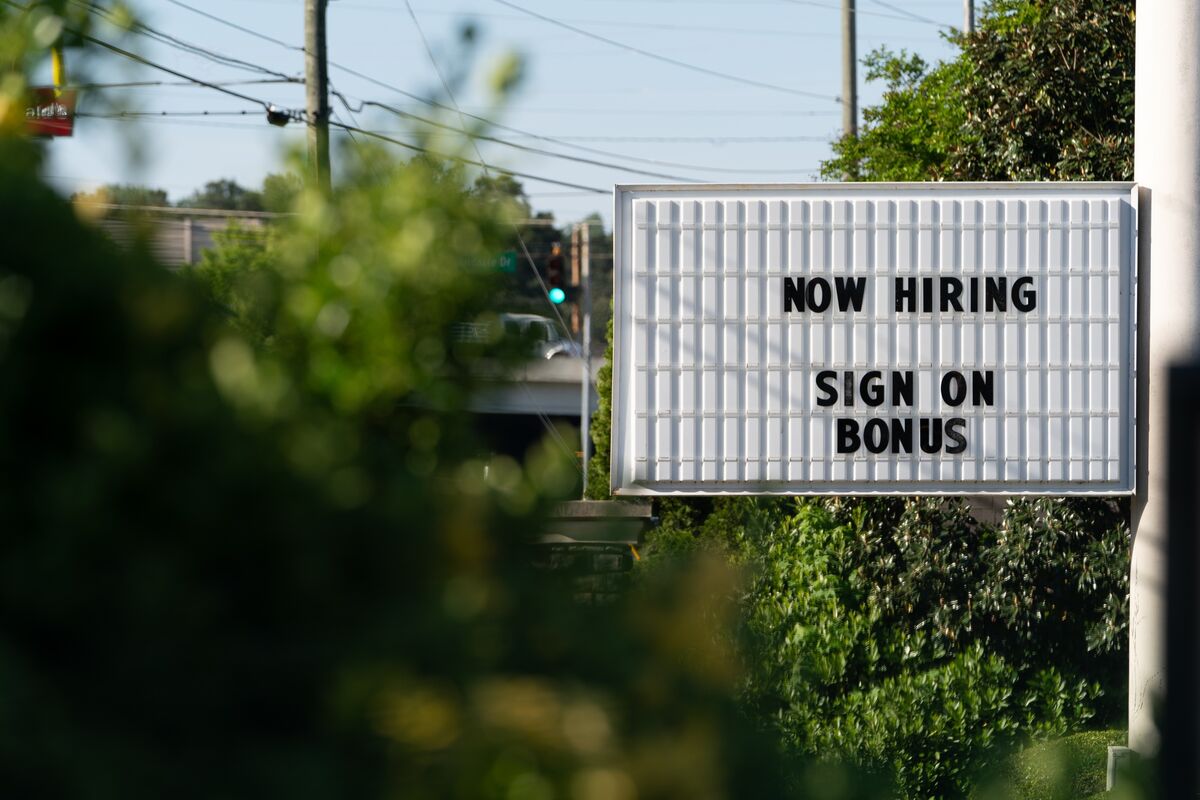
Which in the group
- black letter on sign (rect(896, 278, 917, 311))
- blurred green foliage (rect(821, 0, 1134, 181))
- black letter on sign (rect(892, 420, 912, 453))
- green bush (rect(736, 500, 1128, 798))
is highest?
blurred green foliage (rect(821, 0, 1134, 181))

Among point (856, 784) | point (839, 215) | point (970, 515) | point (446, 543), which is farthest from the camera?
point (970, 515)

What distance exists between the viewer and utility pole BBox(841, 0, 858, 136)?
25.2 m

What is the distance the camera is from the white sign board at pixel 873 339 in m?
9.31

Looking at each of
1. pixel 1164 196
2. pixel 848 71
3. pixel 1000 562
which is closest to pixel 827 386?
pixel 1000 562

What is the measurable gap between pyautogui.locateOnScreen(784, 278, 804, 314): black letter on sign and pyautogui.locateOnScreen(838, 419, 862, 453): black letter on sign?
859mm

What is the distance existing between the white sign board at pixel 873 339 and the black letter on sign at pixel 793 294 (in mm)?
11

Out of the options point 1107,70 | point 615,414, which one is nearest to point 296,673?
point 615,414

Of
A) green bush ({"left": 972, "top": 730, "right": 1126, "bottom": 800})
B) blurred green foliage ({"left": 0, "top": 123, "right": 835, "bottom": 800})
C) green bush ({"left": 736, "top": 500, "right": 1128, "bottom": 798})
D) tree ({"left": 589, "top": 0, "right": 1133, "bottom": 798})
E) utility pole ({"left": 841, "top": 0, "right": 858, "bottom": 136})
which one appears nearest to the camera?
blurred green foliage ({"left": 0, "top": 123, "right": 835, "bottom": 800})

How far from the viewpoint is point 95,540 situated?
102 cm

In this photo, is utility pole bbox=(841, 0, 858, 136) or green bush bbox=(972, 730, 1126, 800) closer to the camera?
green bush bbox=(972, 730, 1126, 800)

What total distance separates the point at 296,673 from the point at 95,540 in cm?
19

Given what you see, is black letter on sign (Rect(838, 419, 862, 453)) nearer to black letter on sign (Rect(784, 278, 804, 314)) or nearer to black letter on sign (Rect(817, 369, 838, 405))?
black letter on sign (Rect(817, 369, 838, 405))

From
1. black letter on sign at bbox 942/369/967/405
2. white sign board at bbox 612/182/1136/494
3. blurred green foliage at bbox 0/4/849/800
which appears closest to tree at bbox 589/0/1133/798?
white sign board at bbox 612/182/1136/494

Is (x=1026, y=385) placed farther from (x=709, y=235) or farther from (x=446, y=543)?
(x=446, y=543)
